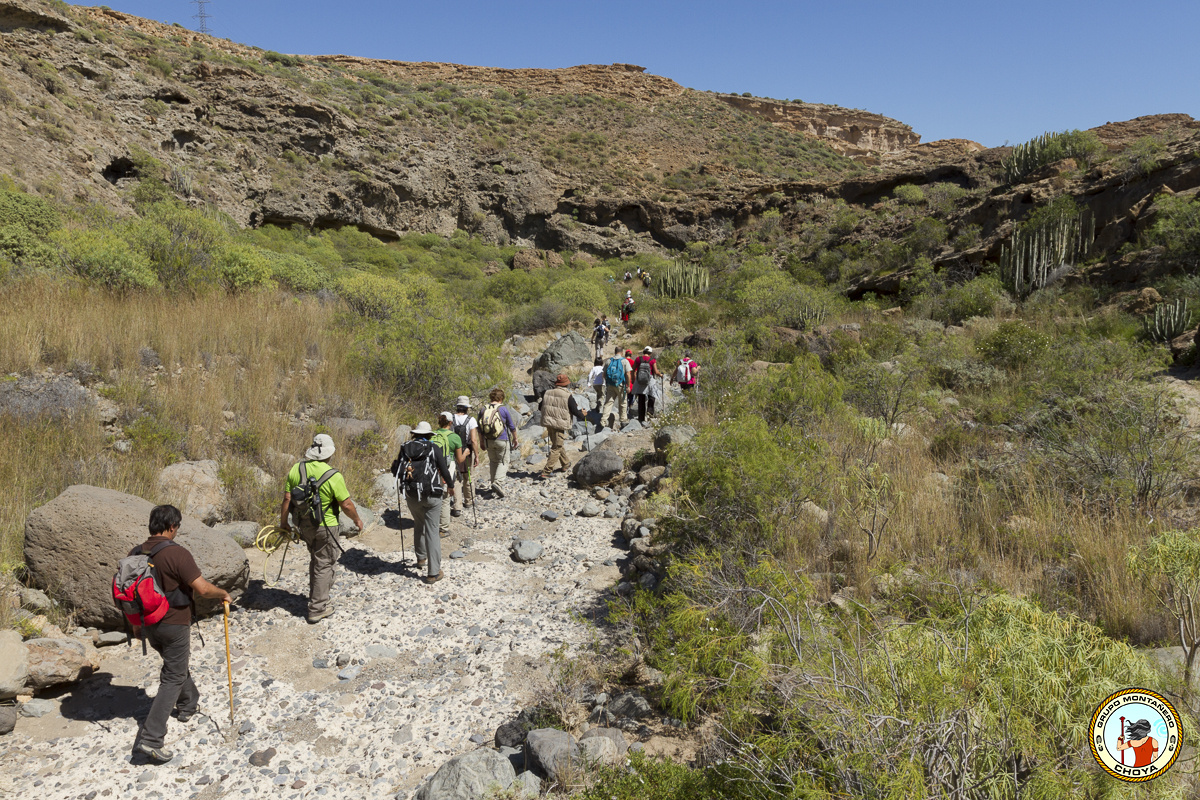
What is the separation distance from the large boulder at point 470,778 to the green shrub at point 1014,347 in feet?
35.2

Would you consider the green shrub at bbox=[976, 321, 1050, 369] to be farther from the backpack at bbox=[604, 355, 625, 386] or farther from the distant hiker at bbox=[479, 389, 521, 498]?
the distant hiker at bbox=[479, 389, 521, 498]

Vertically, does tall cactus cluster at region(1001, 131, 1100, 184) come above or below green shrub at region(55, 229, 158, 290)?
above

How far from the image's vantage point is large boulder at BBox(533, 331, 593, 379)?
15461 mm

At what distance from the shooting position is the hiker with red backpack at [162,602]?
138 inches

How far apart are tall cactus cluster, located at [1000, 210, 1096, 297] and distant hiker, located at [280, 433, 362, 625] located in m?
18.5

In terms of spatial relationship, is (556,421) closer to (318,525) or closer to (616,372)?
(616,372)

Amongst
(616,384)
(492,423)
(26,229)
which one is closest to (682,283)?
(616,384)

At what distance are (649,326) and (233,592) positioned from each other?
16951 mm

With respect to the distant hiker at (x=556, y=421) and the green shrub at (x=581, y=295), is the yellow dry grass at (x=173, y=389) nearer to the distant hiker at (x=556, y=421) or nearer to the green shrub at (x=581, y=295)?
the distant hiker at (x=556, y=421)

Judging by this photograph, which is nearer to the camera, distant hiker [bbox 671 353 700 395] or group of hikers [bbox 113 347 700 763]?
group of hikers [bbox 113 347 700 763]

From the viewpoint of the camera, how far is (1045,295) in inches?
604

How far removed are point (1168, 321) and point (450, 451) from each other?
43.5 ft

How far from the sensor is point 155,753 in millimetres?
3463

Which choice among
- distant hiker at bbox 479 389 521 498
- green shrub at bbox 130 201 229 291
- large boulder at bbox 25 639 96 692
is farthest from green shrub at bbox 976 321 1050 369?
green shrub at bbox 130 201 229 291
